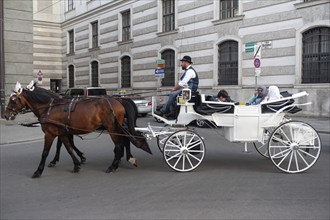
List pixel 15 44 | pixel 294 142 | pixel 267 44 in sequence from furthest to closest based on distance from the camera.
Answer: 1. pixel 267 44
2. pixel 15 44
3. pixel 294 142

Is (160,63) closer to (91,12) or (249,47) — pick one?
(249,47)

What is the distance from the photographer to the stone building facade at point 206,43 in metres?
19.0

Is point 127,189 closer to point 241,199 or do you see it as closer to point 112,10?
point 241,199

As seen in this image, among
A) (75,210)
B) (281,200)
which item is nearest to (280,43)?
(281,200)

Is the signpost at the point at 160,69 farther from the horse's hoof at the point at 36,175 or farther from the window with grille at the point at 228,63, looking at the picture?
the horse's hoof at the point at 36,175

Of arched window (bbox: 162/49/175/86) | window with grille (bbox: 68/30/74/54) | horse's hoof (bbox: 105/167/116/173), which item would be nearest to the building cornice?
window with grille (bbox: 68/30/74/54)

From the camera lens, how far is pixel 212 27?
24.0 meters

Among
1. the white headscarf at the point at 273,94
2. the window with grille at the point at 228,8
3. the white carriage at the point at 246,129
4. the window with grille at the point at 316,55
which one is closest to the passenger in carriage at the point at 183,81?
the white carriage at the point at 246,129

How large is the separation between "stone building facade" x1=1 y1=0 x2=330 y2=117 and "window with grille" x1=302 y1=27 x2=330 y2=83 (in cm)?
5

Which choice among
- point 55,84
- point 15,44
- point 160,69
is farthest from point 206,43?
point 55,84

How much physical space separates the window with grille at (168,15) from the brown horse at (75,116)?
2071 centimetres

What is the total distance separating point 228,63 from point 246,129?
15979 mm

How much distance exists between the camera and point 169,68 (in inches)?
1097

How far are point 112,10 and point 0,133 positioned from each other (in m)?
22.6
